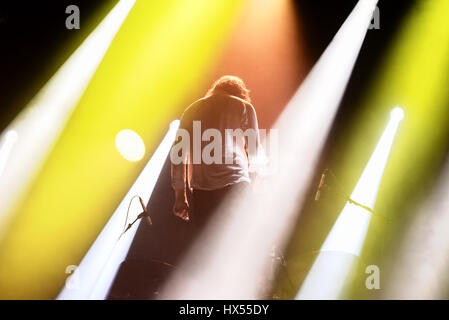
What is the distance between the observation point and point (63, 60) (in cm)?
352

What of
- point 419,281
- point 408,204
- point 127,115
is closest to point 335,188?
point 408,204

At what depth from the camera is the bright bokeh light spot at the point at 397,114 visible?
340 centimetres

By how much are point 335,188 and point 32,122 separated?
2.96 metres

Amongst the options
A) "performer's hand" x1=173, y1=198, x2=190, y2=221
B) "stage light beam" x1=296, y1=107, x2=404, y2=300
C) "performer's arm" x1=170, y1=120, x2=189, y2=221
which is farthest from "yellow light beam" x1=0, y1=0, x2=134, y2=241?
"stage light beam" x1=296, y1=107, x2=404, y2=300

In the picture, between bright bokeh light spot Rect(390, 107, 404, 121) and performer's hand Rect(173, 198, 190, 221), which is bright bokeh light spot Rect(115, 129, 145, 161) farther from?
A: bright bokeh light spot Rect(390, 107, 404, 121)

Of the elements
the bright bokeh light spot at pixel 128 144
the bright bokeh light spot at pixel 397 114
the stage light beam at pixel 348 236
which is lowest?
the stage light beam at pixel 348 236

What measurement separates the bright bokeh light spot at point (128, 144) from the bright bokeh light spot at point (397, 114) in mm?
2519

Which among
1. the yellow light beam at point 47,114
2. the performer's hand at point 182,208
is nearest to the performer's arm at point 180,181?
the performer's hand at point 182,208

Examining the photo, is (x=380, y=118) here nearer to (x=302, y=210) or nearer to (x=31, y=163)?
(x=302, y=210)

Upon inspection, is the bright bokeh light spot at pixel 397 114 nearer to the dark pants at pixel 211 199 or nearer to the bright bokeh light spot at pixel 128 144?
the dark pants at pixel 211 199

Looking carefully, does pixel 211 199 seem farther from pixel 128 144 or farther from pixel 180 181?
pixel 128 144

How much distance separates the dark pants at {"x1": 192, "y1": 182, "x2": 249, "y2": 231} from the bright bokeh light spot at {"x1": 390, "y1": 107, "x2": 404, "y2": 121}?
1.98 m

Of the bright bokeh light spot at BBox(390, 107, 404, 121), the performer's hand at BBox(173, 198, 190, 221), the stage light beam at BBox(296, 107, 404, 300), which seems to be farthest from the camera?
the bright bokeh light spot at BBox(390, 107, 404, 121)

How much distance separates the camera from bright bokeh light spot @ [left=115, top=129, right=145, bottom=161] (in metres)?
3.40
